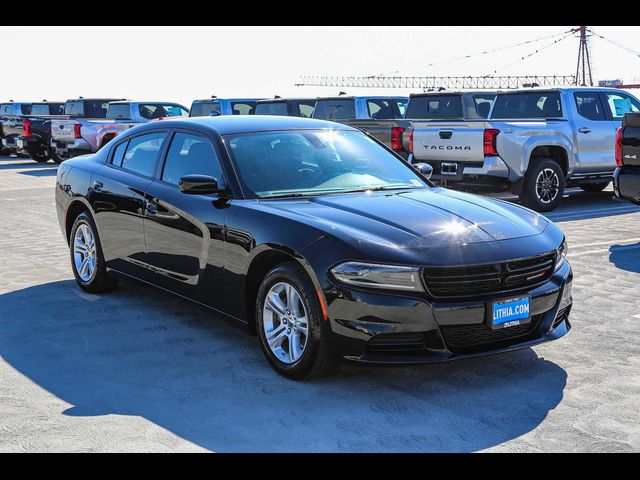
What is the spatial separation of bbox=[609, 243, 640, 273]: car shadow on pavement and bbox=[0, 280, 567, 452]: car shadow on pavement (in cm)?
334

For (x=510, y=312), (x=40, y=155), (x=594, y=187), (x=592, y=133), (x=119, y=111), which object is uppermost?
(x=119, y=111)

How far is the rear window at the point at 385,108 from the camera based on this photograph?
19.0m

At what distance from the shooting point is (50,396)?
5.00 m

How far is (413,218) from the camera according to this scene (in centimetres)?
536

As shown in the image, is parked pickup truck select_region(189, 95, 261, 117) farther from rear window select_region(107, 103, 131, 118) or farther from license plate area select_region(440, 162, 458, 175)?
license plate area select_region(440, 162, 458, 175)

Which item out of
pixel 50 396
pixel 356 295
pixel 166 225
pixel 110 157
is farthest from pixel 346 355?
pixel 110 157

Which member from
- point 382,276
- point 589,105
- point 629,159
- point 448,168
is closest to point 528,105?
point 589,105

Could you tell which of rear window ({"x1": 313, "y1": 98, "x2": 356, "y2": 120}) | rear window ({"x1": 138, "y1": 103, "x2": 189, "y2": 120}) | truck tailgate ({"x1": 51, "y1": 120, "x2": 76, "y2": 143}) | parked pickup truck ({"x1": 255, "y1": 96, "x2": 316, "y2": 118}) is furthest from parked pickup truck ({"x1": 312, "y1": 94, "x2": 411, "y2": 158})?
truck tailgate ({"x1": 51, "y1": 120, "x2": 76, "y2": 143})

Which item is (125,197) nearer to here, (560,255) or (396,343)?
(396,343)

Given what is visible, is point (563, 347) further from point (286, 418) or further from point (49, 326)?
point (49, 326)

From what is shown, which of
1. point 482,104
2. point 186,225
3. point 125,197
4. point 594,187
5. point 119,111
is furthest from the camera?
point 119,111

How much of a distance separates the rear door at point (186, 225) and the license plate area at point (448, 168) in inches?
290

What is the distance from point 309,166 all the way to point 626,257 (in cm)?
443
